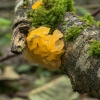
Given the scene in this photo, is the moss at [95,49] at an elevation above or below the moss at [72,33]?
below

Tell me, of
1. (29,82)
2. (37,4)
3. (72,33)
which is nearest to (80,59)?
(72,33)

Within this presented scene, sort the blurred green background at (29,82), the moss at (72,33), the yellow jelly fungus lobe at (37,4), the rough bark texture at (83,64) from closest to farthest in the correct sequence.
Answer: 1. the rough bark texture at (83,64)
2. the moss at (72,33)
3. the yellow jelly fungus lobe at (37,4)
4. the blurred green background at (29,82)

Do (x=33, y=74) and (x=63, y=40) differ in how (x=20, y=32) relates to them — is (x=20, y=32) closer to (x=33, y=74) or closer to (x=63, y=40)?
(x=63, y=40)

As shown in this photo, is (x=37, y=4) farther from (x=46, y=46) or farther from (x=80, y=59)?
(x=80, y=59)

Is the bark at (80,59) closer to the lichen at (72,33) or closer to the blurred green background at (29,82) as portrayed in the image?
the lichen at (72,33)

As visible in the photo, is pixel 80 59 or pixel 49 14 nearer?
pixel 80 59

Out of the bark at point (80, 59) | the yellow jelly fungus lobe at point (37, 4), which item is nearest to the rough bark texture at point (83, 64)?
the bark at point (80, 59)
